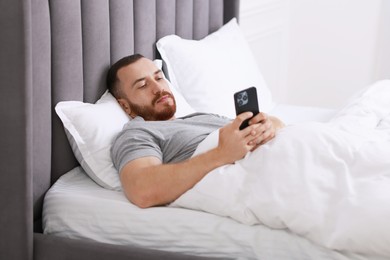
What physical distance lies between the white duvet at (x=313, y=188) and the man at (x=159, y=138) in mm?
36

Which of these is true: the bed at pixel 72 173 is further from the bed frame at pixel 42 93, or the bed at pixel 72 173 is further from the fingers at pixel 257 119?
the fingers at pixel 257 119

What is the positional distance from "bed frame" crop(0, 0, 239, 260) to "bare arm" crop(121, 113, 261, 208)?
0.46 feet

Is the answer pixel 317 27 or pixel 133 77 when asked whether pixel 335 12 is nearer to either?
pixel 317 27

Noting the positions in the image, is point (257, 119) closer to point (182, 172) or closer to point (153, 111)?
point (182, 172)

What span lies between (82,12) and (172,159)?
0.51 meters

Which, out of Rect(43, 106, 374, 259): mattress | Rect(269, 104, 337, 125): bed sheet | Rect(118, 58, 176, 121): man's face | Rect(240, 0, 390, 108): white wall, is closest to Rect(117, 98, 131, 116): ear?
Rect(118, 58, 176, 121): man's face

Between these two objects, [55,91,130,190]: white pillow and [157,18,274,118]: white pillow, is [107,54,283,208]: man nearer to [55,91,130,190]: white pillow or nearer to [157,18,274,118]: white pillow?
[55,91,130,190]: white pillow

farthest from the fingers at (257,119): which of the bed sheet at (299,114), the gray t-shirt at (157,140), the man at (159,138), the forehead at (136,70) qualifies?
the bed sheet at (299,114)

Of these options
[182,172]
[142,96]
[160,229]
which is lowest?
[160,229]

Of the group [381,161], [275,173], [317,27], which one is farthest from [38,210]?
[317,27]

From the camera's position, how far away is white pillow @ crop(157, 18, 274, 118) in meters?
2.47

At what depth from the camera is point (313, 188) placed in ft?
4.97

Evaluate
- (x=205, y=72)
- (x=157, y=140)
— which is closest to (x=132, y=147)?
(x=157, y=140)

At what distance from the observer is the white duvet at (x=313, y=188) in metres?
1.42
